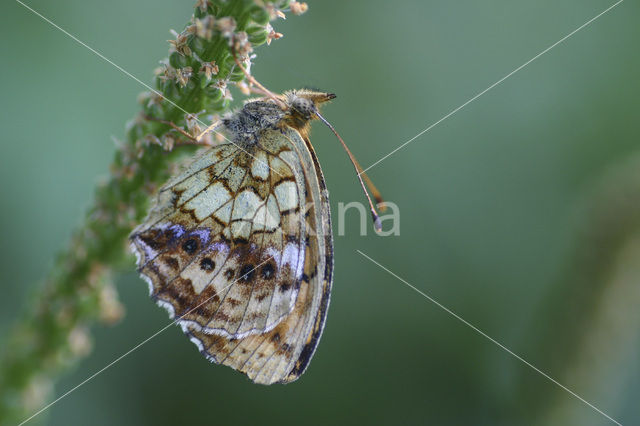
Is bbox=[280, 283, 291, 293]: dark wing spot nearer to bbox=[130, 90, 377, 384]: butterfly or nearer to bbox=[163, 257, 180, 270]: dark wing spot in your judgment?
bbox=[130, 90, 377, 384]: butterfly

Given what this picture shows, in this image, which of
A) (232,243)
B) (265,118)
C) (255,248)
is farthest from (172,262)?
(265,118)

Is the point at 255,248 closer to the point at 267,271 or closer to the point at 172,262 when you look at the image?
the point at 267,271

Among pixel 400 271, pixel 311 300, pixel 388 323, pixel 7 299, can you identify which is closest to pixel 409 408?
pixel 388 323

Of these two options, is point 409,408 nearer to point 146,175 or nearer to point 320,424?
point 320,424

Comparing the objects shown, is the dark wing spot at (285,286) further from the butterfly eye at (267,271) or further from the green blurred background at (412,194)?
the green blurred background at (412,194)

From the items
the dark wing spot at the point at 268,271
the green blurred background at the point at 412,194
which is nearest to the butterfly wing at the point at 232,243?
the dark wing spot at the point at 268,271

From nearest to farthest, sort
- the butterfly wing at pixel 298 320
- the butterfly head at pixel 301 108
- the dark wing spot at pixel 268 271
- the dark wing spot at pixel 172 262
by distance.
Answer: the dark wing spot at pixel 172 262 < the butterfly wing at pixel 298 320 < the dark wing spot at pixel 268 271 < the butterfly head at pixel 301 108

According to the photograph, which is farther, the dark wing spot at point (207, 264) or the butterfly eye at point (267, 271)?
the butterfly eye at point (267, 271)
